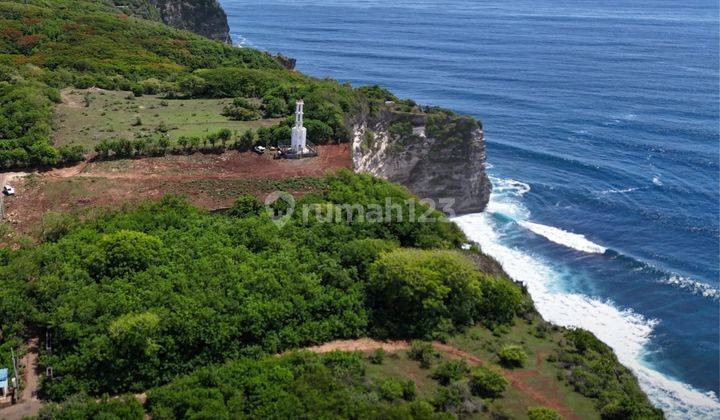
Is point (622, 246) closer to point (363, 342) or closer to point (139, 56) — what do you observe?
point (363, 342)

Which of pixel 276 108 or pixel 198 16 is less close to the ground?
pixel 198 16

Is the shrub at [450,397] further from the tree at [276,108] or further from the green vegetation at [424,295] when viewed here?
the tree at [276,108]

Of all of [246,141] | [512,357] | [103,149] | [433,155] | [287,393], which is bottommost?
[512,357]

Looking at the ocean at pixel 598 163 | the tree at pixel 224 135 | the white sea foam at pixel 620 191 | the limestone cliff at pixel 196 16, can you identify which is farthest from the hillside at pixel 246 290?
the limestone cliff at pixel 196 16

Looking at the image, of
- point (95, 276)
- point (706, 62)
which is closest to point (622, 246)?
point (95, 276)

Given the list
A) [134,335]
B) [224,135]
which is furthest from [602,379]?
[224,135]

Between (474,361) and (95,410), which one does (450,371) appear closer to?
(474,361)
